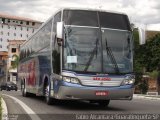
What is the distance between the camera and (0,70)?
143250 mm

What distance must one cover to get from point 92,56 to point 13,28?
155 meters

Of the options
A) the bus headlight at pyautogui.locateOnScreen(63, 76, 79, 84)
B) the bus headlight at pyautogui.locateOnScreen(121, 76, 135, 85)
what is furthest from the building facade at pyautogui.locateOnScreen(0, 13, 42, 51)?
the bus headlight at pyautogui.locateOnScreen(63, 76, 79, 84)

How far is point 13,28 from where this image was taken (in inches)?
6649

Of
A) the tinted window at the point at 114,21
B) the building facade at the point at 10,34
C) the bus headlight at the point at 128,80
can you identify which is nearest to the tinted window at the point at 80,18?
the tinted window at the point at 114,21

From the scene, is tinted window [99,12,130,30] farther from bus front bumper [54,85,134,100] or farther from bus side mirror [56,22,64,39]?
bus front bumper [54,85,134,100]

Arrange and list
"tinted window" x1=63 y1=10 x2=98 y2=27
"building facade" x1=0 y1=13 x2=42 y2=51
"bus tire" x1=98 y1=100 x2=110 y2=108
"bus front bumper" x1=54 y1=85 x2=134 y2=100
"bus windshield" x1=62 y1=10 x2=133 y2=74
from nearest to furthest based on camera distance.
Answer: "bus front bumper" x1=54 y1=85 x2=134 y2=100 < "bus windshield" x1=62 y1=10 x2=133 y2=74 < "tinted window" x1=63 y1=10 x2=98 y2=27 < "bus tire" x1=98 y1=100 x2=110 y2=108 < "building facade" x1=0 y1=13 x2=42 y2=51

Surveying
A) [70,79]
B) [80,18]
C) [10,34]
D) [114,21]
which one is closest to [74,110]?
[70,79]

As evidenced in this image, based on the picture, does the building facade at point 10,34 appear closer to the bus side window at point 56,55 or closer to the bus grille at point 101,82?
the bus side window at point 56,55

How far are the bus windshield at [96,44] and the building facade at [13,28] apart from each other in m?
149

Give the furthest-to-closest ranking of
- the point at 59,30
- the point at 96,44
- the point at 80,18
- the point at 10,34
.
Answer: the point at 10,34, the point at 80,18, the point at 96,44, the point at 59,30

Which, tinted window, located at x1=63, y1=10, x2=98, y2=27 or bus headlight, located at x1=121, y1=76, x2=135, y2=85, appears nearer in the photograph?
bus headlight, located at x1=121, y1=76, x2=135, y2=85

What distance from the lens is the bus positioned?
16188 mm

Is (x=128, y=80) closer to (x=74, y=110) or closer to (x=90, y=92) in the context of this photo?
(x=90, y=92)

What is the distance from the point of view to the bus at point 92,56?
16.2m
